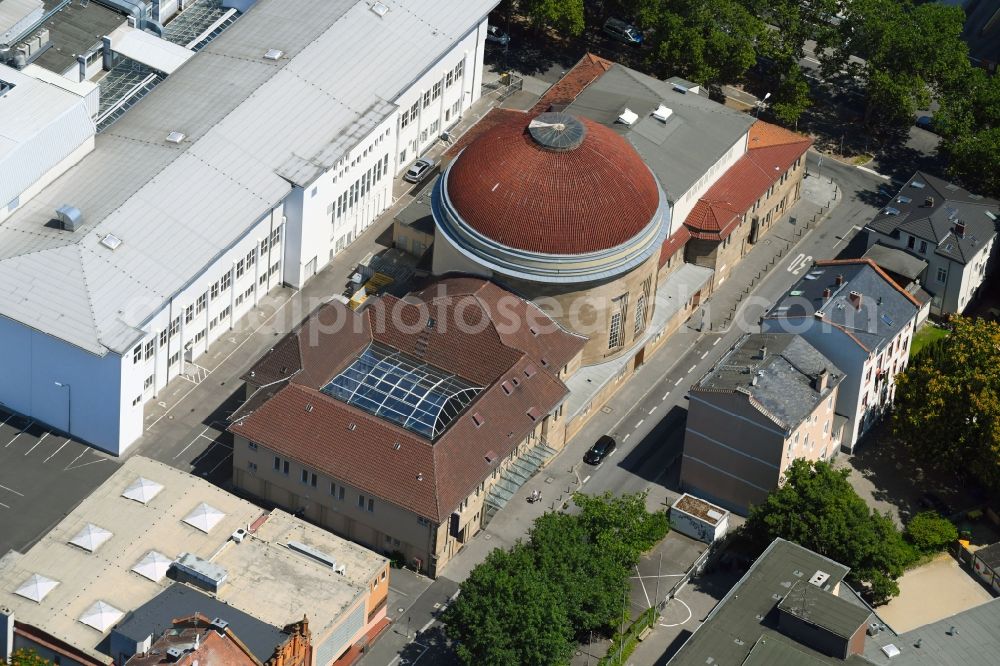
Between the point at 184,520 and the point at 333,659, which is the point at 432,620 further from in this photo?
the point at 184,520

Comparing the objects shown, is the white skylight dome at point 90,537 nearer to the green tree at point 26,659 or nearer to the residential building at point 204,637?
the residential building at point 204,637

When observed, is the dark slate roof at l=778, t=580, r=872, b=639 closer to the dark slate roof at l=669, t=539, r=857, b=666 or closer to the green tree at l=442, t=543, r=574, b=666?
the dark slate roof at l=669, t=539, r=857, b=666

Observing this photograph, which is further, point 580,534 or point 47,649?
point 580,534

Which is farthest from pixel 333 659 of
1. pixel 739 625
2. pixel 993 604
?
pixel 993 604

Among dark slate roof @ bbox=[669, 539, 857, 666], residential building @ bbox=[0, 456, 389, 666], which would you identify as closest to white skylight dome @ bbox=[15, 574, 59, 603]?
residential building @ bbox=[0, 456, 389, 666]

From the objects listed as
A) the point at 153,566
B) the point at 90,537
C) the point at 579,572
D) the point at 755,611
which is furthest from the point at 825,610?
the point at 90,537

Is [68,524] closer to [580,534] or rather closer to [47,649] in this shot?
[47,649]

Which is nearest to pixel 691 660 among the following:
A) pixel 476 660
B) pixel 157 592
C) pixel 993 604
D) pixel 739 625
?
pixel 739 625
